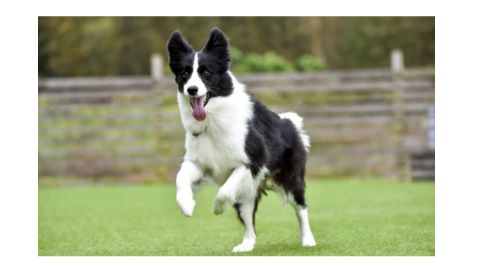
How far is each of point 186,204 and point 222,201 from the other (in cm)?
30

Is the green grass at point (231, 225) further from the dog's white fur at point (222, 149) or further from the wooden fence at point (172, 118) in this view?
the wooden fence at point (172, 118)

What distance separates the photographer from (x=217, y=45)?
18.4 feet

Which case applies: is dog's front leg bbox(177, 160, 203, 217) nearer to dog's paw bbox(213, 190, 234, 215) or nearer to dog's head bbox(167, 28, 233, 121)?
dog's paw bbox(213, 190, 234, 215)

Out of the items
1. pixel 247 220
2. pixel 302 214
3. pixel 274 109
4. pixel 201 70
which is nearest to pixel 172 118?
pixel 274 109

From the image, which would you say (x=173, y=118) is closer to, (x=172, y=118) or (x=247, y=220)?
(x=172, y=118)

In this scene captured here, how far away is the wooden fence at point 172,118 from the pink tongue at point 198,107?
8895 mm

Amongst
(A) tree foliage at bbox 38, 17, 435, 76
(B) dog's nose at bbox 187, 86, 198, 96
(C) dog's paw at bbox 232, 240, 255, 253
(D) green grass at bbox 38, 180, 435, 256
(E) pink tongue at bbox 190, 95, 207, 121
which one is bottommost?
(D) green grass at bbox 38, 180, 435, 256

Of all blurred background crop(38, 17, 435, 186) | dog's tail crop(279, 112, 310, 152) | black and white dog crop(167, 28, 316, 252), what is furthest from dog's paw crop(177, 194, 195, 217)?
blurred background crop(38, 17, 435, 186)

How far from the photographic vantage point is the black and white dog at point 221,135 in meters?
5.45

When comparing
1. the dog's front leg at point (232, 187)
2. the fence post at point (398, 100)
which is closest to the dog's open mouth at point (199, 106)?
the dog's front leg at point (232, 187)

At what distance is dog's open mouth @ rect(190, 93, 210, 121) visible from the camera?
5.52m

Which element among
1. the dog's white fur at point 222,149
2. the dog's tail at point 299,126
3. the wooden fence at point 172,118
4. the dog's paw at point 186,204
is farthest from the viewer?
the wooden fence at point 172,118

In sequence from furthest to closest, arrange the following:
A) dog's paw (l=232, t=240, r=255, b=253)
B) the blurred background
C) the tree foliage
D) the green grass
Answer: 1. the tree foliage
2. the blurred background
3. the green grass
4. dog's paw (l=232, t=240, r=255, b=253)
